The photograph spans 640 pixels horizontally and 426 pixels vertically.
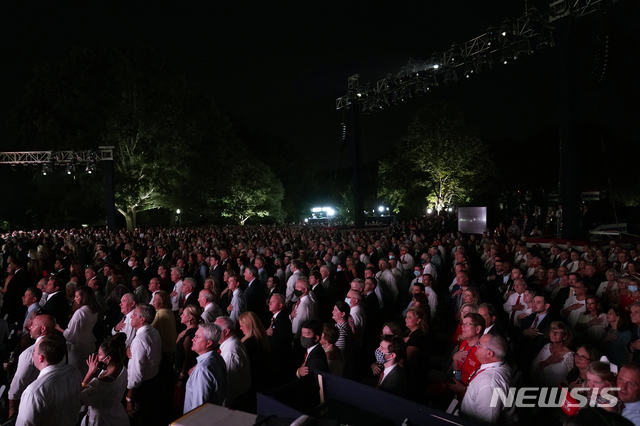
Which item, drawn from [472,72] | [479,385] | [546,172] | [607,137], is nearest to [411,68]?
[472,72]

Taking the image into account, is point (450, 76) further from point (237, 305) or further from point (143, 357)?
point (143, 357)

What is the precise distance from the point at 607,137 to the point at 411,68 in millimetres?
33059

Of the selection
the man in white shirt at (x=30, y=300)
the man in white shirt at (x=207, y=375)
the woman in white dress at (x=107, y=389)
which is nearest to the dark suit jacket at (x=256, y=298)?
the man in white shirt at (x=30, y=300)

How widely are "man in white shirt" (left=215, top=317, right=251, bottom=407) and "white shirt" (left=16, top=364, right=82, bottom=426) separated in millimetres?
1063

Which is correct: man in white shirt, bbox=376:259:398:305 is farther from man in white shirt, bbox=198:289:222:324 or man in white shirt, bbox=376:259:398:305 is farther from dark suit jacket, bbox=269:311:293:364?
man in white shirt, bbox=198:289:222:324

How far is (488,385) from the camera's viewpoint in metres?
2.47

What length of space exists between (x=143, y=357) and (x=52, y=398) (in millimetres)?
1004

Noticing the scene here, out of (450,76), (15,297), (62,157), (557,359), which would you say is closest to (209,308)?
(557,359)

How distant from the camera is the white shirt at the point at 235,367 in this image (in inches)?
131

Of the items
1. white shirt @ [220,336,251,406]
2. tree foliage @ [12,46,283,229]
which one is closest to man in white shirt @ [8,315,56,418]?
white shirt @ [220,336,251,406]

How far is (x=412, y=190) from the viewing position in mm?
31422

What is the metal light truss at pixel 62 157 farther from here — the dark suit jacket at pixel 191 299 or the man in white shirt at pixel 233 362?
the man in white shirt at pixel 233 362

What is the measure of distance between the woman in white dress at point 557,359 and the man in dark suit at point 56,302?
18.4ft

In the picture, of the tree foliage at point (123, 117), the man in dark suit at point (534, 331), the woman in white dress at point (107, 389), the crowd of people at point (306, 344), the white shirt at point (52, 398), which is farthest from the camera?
the tree foliage at point (123, 117)
